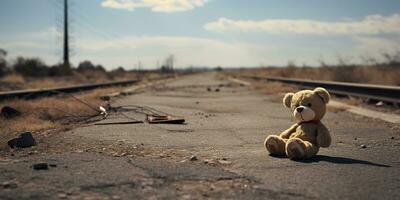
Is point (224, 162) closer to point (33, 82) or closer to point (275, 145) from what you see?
point (275, 145)

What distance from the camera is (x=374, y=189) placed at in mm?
4961

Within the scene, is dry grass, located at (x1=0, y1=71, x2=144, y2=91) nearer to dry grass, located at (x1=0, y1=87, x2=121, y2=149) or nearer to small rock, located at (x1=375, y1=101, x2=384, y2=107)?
dry grass, located at (x1=0, y1=87, x2=121, y2=149)

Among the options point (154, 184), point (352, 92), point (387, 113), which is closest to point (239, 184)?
point (154, 184)

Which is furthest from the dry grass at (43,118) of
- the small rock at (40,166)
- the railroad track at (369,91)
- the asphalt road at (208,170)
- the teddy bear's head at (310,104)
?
the railroad track at (369,91)

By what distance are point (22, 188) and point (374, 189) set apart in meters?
3.20

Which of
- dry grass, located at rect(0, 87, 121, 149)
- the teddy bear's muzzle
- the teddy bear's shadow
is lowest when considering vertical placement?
dry grass, located at rect(0, 87, 121, 149)

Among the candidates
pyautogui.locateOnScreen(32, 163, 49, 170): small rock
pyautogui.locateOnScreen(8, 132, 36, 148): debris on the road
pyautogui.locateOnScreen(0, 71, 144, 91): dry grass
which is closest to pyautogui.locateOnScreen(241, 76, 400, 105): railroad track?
pyautogui.locateOnScreen(8, 132, 36, 148): debris on the road

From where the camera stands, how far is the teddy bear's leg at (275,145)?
676 centimetres

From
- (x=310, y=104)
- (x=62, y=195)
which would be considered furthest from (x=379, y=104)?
(x=62, y=195)

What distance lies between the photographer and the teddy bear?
6465 millimetres

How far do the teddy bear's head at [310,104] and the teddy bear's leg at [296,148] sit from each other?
1.92 feet

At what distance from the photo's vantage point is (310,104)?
23.4ft

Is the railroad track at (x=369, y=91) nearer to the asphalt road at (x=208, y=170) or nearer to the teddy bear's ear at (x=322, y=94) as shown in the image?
the asphalt road at (x=208, y=170)

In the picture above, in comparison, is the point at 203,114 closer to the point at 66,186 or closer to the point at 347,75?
the point at 66,186
